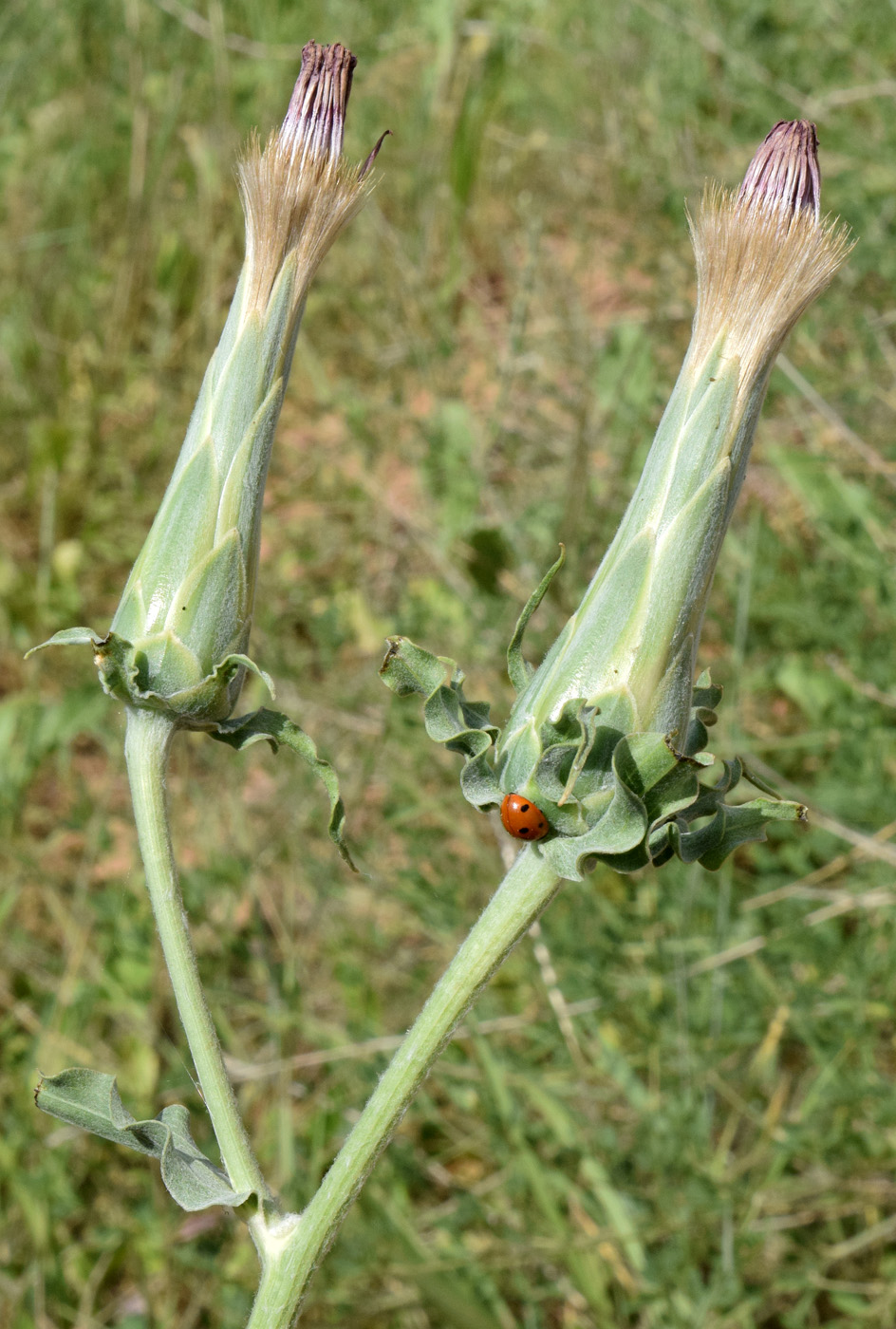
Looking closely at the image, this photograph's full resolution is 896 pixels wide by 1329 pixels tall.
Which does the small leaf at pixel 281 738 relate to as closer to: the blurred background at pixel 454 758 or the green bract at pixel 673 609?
the green bract at pixel 673 609

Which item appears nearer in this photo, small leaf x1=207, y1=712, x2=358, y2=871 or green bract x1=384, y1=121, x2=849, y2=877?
green bract x1=384, y1=121, x2=849, y2=877

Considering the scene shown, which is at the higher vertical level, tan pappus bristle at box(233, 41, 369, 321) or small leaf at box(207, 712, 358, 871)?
tan pappus bristle at box(233, 41, 369, 321)

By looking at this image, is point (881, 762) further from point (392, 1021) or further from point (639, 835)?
point (639, 835)

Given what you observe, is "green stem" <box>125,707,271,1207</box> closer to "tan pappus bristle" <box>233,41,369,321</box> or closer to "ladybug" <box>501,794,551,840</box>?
"ladybug" <box>501,794,551,840</box>

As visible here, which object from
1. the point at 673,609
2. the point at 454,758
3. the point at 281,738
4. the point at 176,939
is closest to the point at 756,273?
the point at 673,609

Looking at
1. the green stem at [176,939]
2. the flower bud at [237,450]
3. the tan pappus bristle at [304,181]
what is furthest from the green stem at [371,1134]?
the tan pappus bristle at [304,181]

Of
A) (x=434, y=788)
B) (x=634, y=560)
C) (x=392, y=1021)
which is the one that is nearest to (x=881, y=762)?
(x=434, y=788)

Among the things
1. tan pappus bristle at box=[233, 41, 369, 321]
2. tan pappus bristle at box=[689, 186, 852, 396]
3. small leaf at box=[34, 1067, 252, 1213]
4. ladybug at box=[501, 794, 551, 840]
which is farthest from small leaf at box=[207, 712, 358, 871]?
tan pappus bristle at box=[689, 186, 852, 396]
